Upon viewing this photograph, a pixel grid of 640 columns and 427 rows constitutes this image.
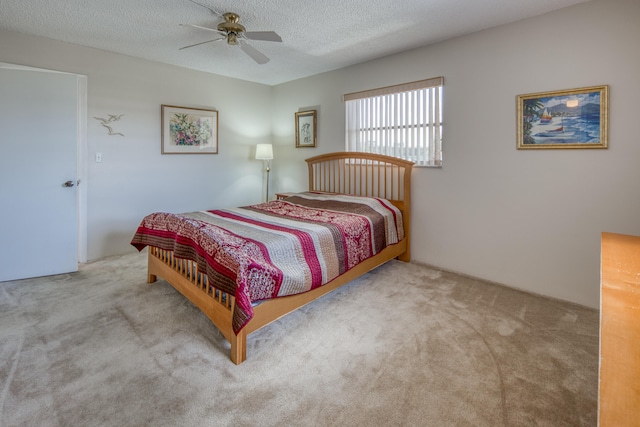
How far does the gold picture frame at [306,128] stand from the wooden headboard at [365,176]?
0.31 meters

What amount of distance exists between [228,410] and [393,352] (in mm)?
1010

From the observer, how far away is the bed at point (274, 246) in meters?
1.96

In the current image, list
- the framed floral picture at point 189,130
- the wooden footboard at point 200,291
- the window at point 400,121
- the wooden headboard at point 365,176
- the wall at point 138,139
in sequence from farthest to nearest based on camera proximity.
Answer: the framed floral picture at point 189,130
the wooden headboard at point 365,176
the wall at point 138,139
the window at point 400,121
the wooden footboard at point 200,291

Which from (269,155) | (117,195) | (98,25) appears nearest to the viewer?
(98,25)

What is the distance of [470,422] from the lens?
1.47 meters

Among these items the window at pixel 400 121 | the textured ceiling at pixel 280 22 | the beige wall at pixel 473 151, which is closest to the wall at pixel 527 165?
the beige wall at pixel 473 151

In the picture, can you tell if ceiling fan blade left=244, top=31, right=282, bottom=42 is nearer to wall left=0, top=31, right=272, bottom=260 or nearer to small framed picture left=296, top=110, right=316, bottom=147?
small framed picture left=296, top=110, right=316, bottom=147

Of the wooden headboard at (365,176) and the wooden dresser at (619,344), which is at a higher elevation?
the wooden headboard at (365,176)

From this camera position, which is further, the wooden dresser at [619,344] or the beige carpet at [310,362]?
the beige carpet at [310,362]

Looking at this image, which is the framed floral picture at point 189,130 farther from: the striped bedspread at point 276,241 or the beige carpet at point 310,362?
the beige carpet at point 310,362

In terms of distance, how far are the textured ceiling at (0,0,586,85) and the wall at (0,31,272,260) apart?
203mm

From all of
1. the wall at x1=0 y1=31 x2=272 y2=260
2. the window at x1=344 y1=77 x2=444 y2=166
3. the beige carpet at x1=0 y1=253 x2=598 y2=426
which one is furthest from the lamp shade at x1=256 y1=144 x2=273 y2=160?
the beige carpet at x1=0 y1=253 x2=598 y2=426

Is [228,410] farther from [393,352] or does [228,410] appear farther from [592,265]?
[592,265]

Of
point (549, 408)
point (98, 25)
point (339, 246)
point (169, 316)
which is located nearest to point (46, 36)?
point (98, 25)
